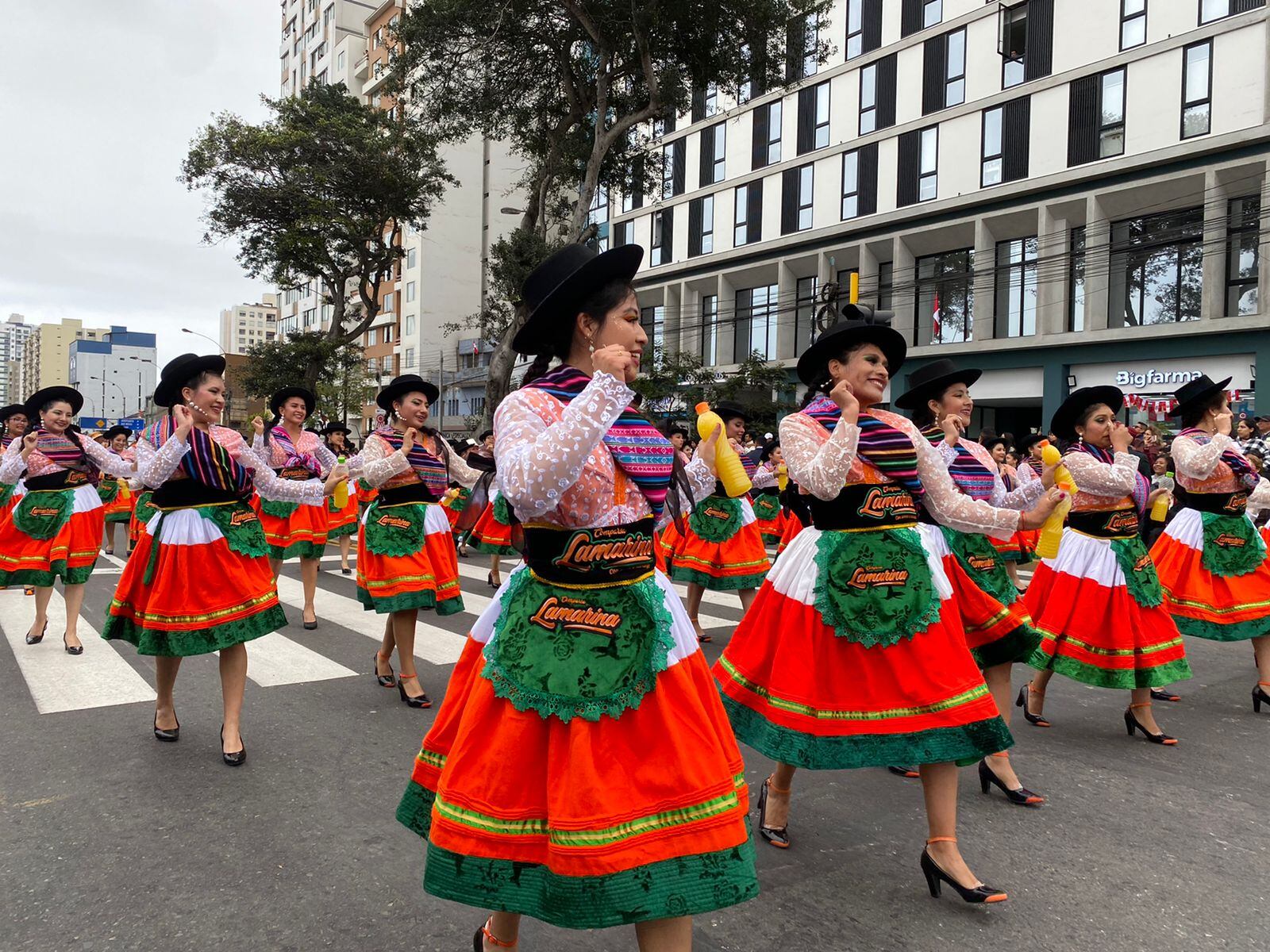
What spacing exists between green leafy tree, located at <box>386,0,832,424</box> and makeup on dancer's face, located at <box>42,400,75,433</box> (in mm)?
10498

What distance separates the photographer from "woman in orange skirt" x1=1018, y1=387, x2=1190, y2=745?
5117mm

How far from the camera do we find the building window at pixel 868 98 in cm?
3000

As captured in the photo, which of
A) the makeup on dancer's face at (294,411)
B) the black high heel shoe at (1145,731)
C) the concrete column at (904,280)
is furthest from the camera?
the concrete column at (904,280)

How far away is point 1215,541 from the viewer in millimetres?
6305

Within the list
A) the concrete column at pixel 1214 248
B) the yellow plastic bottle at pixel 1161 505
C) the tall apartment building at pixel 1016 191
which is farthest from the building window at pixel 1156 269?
the yellow plastic bottle at pixel 1161 505

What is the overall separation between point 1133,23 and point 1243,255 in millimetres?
6757

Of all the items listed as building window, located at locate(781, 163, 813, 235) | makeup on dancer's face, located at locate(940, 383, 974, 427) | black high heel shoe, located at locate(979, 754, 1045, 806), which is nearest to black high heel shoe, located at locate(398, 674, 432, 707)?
black high heel shoe, located at locate(979, 754, 1045, 806)

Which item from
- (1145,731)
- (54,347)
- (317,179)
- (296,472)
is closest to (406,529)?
(296,472)

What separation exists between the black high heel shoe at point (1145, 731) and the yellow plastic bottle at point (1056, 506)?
2159 millimetres

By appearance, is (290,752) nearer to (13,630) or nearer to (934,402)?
(934,402)

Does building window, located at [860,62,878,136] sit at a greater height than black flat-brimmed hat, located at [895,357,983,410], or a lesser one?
greater

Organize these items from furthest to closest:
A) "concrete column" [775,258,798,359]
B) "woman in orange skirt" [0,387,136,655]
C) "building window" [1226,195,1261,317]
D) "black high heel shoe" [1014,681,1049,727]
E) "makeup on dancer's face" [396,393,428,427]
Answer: "concrete column" [775,258,798,359], "building window" [1226,195,1261,317], "woman in orange skirt" [0,387,136,655], "makeup on dancer's face" [396,393,428,427], "black high heel shoe" [1014,681,1049,727]

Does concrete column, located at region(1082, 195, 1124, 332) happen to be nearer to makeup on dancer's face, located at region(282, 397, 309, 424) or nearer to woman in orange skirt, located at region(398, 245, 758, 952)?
makeup on dancer's face, located at region(282, 397, 309, 424)

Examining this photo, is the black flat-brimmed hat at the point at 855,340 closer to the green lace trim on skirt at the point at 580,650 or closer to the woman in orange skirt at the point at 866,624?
the woman in orange skirt at the point at 866,624
